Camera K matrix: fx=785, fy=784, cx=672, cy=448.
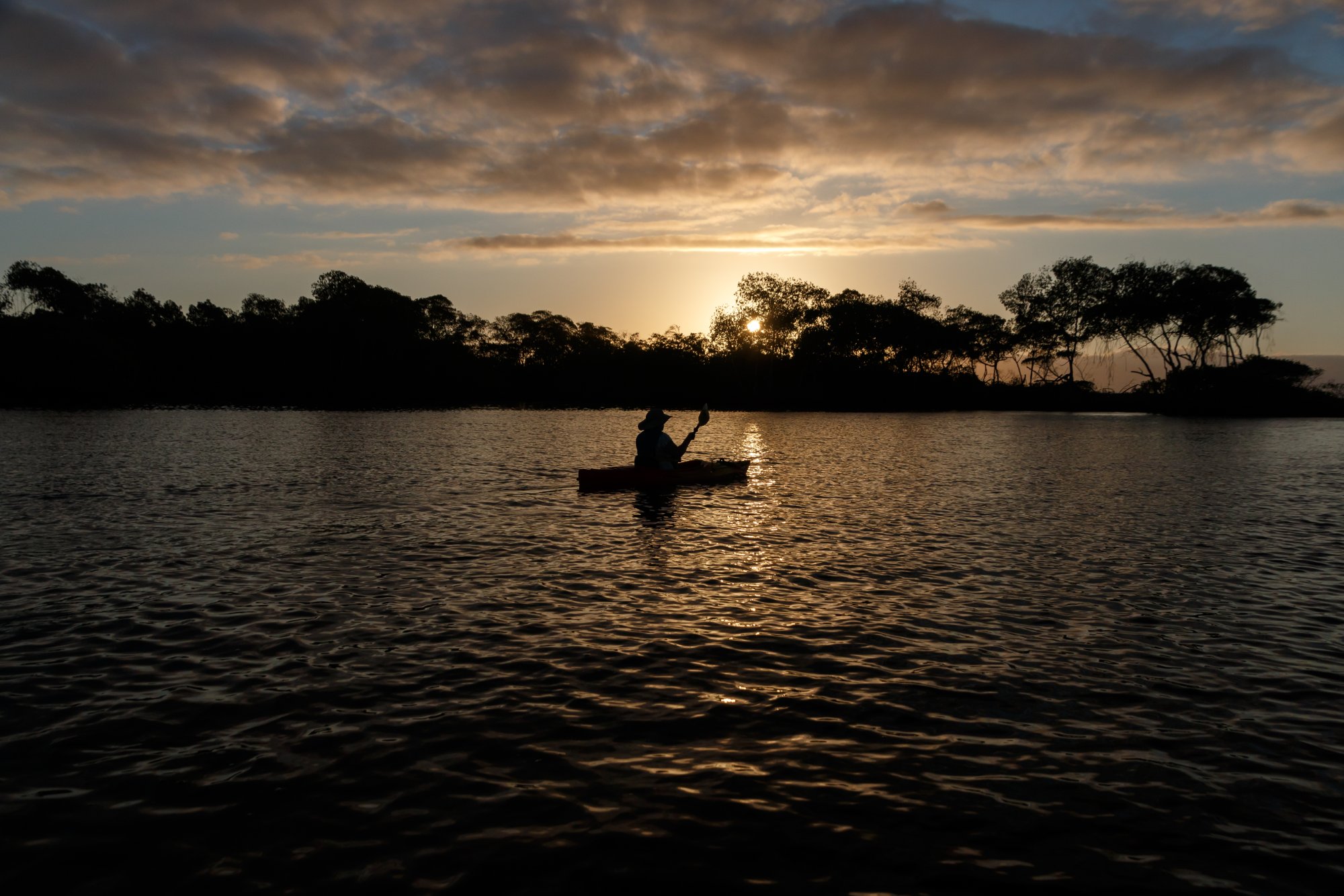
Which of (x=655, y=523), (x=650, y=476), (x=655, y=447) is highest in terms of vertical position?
(x=655, y=447)

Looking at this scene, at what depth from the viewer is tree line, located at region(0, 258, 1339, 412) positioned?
356 ft

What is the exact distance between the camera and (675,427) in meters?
84.9

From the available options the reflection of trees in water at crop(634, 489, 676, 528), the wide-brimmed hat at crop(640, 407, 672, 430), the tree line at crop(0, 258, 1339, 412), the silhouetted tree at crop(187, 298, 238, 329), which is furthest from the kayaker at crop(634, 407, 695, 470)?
the silhouetted tree at crop(187, 298, 238, 329)

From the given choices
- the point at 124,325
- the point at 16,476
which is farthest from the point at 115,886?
the point at 124,325

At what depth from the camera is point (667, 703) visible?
905cm

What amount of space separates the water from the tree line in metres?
104

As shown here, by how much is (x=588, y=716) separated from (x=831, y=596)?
21.4ft

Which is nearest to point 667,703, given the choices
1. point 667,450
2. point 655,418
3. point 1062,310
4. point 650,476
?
point 650,476

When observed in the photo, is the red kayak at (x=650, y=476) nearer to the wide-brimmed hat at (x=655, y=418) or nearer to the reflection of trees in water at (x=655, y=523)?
the reflection of trees in water at (x=655, y=523)

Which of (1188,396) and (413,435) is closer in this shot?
(413,435)

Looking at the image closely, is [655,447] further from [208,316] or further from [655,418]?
[208,316]

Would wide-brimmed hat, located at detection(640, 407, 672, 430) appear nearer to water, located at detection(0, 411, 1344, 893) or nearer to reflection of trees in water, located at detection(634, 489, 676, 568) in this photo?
reflection of trees in water, located at detection(634, 489, 676, 568)

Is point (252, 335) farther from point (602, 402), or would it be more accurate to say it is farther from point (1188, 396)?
point (1188, 396)

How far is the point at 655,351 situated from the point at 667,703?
6164 inches
